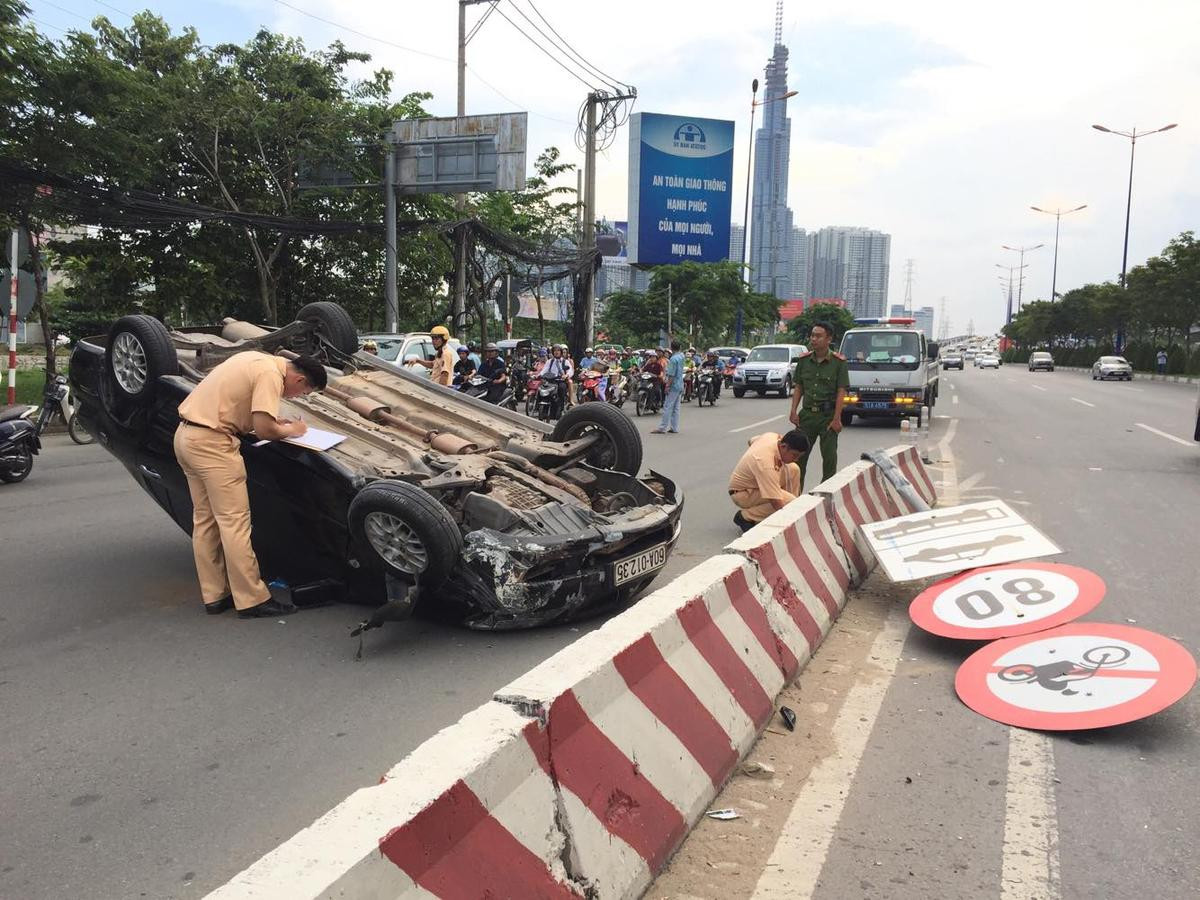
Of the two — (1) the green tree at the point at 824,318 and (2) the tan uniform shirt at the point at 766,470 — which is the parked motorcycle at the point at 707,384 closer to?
(2) the tan uniform shirt at the point at 766,470

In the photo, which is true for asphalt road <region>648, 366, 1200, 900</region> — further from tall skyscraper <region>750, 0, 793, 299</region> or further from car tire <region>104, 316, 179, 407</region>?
tall skyscraper <region>750, 0, 793, 299</region>

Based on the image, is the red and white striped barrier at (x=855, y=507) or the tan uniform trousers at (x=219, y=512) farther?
the red and white striped barrier at (x=855, y=507)

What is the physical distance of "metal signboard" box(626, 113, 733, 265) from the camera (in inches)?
1564

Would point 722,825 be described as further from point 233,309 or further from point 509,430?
point 233,309

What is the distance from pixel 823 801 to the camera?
317 cm

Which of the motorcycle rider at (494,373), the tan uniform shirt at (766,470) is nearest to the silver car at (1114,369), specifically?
the motorcycle rider at (494,373)

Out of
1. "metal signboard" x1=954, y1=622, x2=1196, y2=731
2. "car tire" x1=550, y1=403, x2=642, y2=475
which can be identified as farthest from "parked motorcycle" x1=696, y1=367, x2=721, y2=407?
"metal signboard" x1=954, y1=622, x2=1196, y2=731

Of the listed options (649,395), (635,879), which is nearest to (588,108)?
(649,395)

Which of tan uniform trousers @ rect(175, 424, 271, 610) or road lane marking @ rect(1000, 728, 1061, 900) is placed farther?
tan uniform trousers @ rect(175, 424, 271, 610)

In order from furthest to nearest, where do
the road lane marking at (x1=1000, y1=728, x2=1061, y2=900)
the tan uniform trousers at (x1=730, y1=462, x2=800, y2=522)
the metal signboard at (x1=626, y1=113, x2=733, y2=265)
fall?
the metal signboard at (x1=626, y1=113, x2=733, y2=265)
the tan uniform trousers at (x1=730, y1=462, x2=800, y2=522)
the road lane marking at (x1=1000, y1=728, x2=1061, y2=900)

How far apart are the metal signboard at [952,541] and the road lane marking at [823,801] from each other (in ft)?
3.17

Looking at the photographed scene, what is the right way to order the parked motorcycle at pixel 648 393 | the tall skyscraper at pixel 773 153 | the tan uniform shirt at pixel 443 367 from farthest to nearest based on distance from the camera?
1. the tall skyscraper at pixel 773 153
2. the parked motorcycle at pixel 648 393
3. the tan uniform shirt at pixel 443 367

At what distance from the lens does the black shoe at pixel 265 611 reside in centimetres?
514

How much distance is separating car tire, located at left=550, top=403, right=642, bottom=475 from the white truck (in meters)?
11.1
